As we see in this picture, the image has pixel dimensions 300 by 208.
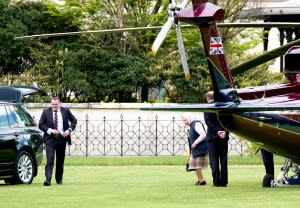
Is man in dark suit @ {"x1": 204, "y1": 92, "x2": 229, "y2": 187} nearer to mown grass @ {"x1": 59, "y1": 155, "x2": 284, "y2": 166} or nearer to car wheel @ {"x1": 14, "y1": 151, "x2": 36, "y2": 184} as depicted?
car wheel @ {"x1": 14, "y1": 151, "x2": 36, "y2": 184}

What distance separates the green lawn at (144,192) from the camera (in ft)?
66.2

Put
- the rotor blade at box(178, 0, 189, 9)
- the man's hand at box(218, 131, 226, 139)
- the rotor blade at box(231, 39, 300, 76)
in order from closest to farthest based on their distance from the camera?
the rotor blade at box(178, 0, 189, 9)
the rotor blade at box(231, 39, 300, 76)
the man's hand at box(218, 131, 226, 139)

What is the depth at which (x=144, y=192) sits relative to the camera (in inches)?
904

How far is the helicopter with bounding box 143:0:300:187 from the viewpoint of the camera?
816 inches

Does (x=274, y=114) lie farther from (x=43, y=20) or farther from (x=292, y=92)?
(x=43, y=20)

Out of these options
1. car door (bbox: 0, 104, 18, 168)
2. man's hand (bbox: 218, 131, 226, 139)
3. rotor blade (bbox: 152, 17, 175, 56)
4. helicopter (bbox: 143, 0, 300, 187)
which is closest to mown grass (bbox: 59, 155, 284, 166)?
car door (bbox: 0, 104, 18, 168)

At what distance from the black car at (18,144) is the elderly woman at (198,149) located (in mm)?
3721

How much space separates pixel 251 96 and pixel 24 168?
6.31 m

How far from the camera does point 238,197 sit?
70.0 feet

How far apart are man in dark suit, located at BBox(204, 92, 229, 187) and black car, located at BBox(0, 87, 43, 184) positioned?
4313 millimetres

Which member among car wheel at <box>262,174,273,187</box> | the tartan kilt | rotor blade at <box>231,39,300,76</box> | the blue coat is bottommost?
car wheel at <box>262,174,273,187</box>

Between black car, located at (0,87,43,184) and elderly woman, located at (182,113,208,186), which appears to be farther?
black car, located at (0,87,43,184)

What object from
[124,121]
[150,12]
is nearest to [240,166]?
[124,121]

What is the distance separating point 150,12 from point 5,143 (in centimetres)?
2185
